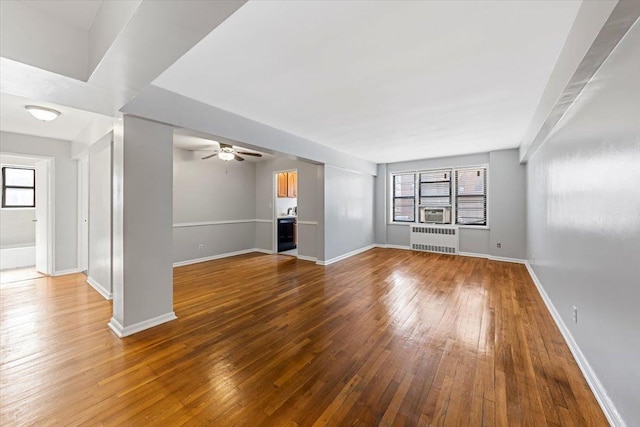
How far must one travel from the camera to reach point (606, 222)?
60.6 inches

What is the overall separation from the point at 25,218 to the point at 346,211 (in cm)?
740

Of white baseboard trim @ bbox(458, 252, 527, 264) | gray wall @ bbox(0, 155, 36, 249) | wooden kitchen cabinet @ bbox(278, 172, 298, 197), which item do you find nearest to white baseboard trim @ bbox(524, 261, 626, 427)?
white baseboard trim @ bbox(458, 252, 527, 264)

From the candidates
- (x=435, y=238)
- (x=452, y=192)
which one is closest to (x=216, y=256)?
(x=435, y=238)

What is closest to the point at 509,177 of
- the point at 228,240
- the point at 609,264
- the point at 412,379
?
the point at 609,264

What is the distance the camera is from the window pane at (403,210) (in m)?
6.87

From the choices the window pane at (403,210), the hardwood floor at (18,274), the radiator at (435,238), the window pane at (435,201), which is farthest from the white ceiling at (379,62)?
the hardwood floor at (18,274)

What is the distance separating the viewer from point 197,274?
14.7 ft

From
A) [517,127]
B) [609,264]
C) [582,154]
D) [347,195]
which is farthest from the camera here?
[347,195]

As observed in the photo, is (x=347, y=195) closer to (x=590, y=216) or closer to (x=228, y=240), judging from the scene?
(x=228, y=240)

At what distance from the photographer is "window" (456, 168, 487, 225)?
580cm

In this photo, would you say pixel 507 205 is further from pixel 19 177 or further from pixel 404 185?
pixel 19 177

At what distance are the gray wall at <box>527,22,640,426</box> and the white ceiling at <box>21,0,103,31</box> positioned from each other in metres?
3.01

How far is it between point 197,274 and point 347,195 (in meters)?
3.62

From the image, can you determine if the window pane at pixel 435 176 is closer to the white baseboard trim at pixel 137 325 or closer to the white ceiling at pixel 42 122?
the white baseboard trim at pixel 137 325
